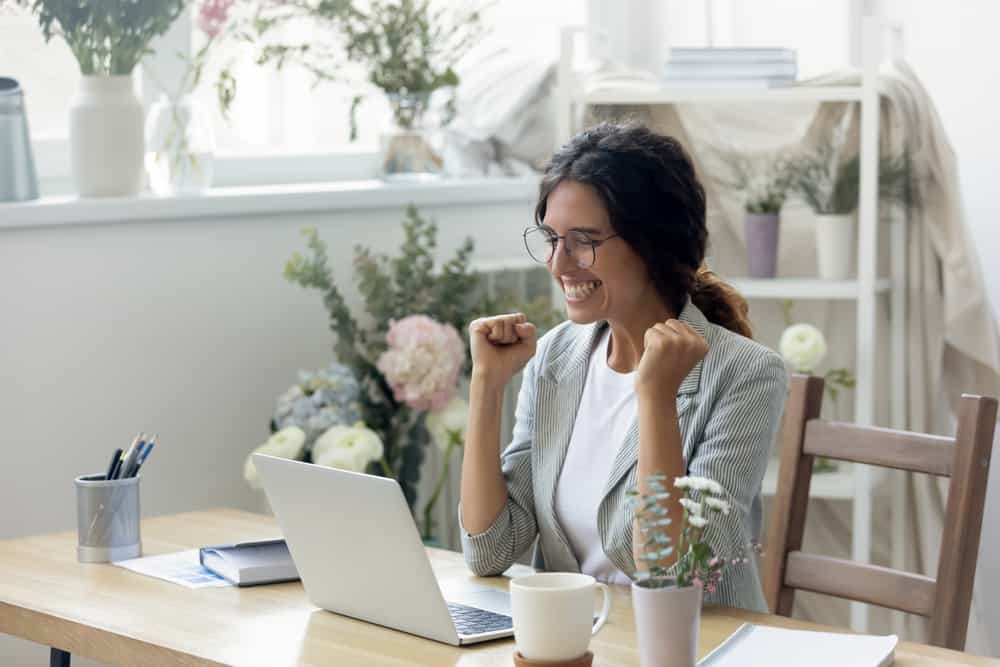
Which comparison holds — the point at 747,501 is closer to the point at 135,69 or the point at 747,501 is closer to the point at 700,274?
the point at 700,274

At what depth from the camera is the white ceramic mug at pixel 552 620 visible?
1457 millimetres

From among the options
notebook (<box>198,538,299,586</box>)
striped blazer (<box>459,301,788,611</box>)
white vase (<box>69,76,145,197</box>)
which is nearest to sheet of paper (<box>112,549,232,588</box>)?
notebook (<box>198,538,299,586</box>)

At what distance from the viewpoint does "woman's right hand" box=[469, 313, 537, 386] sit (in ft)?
6.56

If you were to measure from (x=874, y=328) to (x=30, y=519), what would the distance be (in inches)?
63.2

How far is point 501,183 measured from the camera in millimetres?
3361

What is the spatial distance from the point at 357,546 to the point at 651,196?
2.02ft

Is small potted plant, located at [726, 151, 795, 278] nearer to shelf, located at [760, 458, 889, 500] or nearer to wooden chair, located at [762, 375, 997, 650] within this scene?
shelf, located at [760, 458, 889, 500]

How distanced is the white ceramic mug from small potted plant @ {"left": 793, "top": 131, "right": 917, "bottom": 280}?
1.76 m

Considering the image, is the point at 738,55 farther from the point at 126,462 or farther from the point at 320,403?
the point at 126,462

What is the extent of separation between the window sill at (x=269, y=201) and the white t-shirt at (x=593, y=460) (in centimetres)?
103

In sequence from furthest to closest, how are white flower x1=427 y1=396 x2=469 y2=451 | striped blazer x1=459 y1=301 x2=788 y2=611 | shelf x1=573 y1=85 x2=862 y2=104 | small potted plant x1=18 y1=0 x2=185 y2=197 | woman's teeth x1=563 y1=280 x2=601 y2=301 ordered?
shelf x1=573 y1=85 x2=862 y2=104, white flower x1=427 y1=396 x2=469 y2=451, small potted plant x1=18 y1=0 x2=185 y2=197, woman's teeth x1=563 y1=280 x2=601 y2=301, striped blazer x1=459 y1=301 x2=788 y2=611

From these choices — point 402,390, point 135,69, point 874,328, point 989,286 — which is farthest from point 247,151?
point 989,286

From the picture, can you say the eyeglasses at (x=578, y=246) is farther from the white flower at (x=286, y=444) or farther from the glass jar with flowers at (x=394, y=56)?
the glass jar with flowers at (x=394, y=56)

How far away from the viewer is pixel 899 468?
77.1 inches
